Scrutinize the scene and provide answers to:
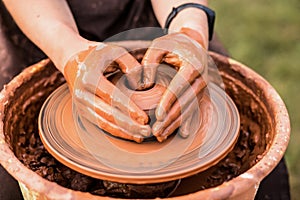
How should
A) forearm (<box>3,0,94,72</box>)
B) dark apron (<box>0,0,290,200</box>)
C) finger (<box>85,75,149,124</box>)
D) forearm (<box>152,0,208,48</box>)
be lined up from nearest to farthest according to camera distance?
finger (<box>85,75,149,124</box>) → forearm (<box>3,0,94,72</box>) → forearm (<box>152,0,208,48</box>) → dark apron (<box>0,0,290,200</box>)

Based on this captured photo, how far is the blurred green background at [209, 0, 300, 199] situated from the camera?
121 inches

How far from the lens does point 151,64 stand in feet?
4.83

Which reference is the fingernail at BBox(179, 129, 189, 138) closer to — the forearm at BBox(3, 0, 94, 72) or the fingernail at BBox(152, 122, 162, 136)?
the fingernail at BBox(152, 122, 162, 136)

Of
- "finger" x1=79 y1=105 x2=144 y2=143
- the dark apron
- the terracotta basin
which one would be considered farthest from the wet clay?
"finger" x1=79 y1=105 x2=144 y2=143

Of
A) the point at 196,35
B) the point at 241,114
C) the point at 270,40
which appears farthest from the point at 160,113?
the point at 270,40

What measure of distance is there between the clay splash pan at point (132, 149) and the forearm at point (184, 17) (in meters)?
0.26

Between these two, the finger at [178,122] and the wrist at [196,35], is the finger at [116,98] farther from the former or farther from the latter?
the wrist at [196,35]

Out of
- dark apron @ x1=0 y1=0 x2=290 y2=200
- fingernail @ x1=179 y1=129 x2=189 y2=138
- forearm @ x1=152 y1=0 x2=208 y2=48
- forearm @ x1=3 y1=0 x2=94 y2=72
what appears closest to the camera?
fingernail @ x1=179 y1=129 x2=189 y2=138

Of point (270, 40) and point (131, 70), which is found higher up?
point (131, 70)

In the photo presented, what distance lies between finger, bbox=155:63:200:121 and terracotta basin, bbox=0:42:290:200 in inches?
9.8

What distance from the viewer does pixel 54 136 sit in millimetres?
1501

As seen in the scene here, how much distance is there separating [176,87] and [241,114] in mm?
579

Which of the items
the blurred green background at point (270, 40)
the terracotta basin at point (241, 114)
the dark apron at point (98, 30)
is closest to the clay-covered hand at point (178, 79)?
the terracotta basin at point (241, 114)

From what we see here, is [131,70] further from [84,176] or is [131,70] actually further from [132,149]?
[84,176]
